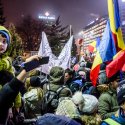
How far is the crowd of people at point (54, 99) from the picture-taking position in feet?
8.11

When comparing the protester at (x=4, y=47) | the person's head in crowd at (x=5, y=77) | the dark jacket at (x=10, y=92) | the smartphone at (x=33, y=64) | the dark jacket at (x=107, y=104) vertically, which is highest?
the protester at (x=4, y=47)

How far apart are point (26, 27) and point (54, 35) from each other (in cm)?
1191

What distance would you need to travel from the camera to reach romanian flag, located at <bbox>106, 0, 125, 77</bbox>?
6867 millimetres

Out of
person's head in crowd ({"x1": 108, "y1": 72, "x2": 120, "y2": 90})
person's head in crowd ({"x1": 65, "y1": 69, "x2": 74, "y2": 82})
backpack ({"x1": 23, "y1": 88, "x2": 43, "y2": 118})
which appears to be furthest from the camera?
person's head in crowd ({"x1": 65, "y1": 69, "x2": 74, "y2": 82})

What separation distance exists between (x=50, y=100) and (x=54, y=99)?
0.22 ft

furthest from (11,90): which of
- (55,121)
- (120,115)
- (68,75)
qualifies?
(68,75)

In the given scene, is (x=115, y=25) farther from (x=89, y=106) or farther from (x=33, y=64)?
(x=33, y=64)

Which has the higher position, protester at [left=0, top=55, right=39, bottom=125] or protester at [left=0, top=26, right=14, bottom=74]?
protester at [left=0, top=26, right=14, bottom=74]

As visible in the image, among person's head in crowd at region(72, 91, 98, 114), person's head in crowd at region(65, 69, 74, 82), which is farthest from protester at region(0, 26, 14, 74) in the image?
person's head in crowd at region(65, 69, 74, 82)

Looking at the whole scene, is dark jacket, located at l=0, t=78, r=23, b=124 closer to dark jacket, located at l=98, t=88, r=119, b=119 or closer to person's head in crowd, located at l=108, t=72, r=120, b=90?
dark jacket, located at l=98, t=88, r=119, b=119

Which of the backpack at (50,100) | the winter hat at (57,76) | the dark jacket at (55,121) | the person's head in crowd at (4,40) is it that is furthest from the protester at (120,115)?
the winter hat at (57,76)

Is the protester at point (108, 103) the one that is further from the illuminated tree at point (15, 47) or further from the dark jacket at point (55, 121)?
the dark jacket at point (55, 121)

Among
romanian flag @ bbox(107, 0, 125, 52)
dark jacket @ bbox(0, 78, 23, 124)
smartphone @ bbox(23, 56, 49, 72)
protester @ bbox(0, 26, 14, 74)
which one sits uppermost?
romanian flag @ bbox(107, 0, 125, 52)

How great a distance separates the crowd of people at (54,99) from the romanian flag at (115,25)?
70 centimetres
